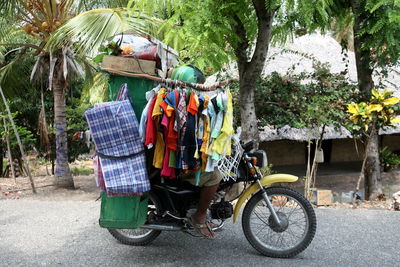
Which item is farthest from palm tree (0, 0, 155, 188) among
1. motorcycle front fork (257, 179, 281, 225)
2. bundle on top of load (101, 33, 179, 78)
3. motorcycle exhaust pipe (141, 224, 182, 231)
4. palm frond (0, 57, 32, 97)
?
motorcycle front fork (257, 179, 281, 225)

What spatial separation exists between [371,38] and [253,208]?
170 inches

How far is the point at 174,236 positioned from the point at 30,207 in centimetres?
311

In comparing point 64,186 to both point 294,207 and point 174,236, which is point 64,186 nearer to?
point 174,236

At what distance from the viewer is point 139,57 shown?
367 cm

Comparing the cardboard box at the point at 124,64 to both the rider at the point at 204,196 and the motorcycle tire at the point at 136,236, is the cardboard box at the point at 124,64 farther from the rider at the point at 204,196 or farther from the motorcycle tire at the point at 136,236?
the motorcycle tire at the point at 136,236

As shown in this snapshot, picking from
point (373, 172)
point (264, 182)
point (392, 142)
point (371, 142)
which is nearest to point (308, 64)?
point (392, 142)

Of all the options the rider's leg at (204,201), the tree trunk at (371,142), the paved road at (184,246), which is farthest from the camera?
the tree trunk at (371,142)

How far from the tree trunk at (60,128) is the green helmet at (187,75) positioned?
5932mm

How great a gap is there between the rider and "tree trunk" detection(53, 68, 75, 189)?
20.0 feet

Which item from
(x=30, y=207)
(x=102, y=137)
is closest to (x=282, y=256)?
(x=102, y=137)

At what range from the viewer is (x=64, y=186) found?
8.91m

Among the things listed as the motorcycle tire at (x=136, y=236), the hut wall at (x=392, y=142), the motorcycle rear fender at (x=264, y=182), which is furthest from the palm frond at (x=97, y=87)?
the hut wall at (x=392, y=142)

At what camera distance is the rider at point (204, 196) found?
3504 mm

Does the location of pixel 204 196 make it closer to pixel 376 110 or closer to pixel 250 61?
pixel 250 61
